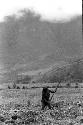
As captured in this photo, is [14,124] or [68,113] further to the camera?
[68,113]

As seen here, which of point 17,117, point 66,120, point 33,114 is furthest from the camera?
point 33,114

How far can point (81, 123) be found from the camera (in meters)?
23.1

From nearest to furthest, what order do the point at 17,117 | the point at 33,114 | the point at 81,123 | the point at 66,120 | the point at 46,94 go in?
1. the point at 81,123
2. the point at 66,120
3. the point at 17,117
4. the point at 33,114
5. the point at 46,94

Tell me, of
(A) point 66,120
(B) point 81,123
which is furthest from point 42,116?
(B) point 81,123

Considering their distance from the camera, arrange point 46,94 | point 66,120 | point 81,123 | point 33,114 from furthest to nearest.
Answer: point 46,94
point 33,114
point 66,120
point 81,123

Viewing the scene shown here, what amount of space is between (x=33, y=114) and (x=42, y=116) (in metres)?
1.29

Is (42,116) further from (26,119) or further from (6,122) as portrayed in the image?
(6,122)

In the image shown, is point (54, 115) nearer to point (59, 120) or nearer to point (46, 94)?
point (59, 120)

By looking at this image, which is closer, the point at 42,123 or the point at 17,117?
the point at 42,123

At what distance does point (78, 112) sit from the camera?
94.3ft

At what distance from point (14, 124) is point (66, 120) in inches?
149

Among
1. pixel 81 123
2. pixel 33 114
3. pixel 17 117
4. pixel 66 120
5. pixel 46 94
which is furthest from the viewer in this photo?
pixel 46 94

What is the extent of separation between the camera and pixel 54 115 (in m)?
27.5

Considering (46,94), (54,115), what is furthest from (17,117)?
(46,94)
